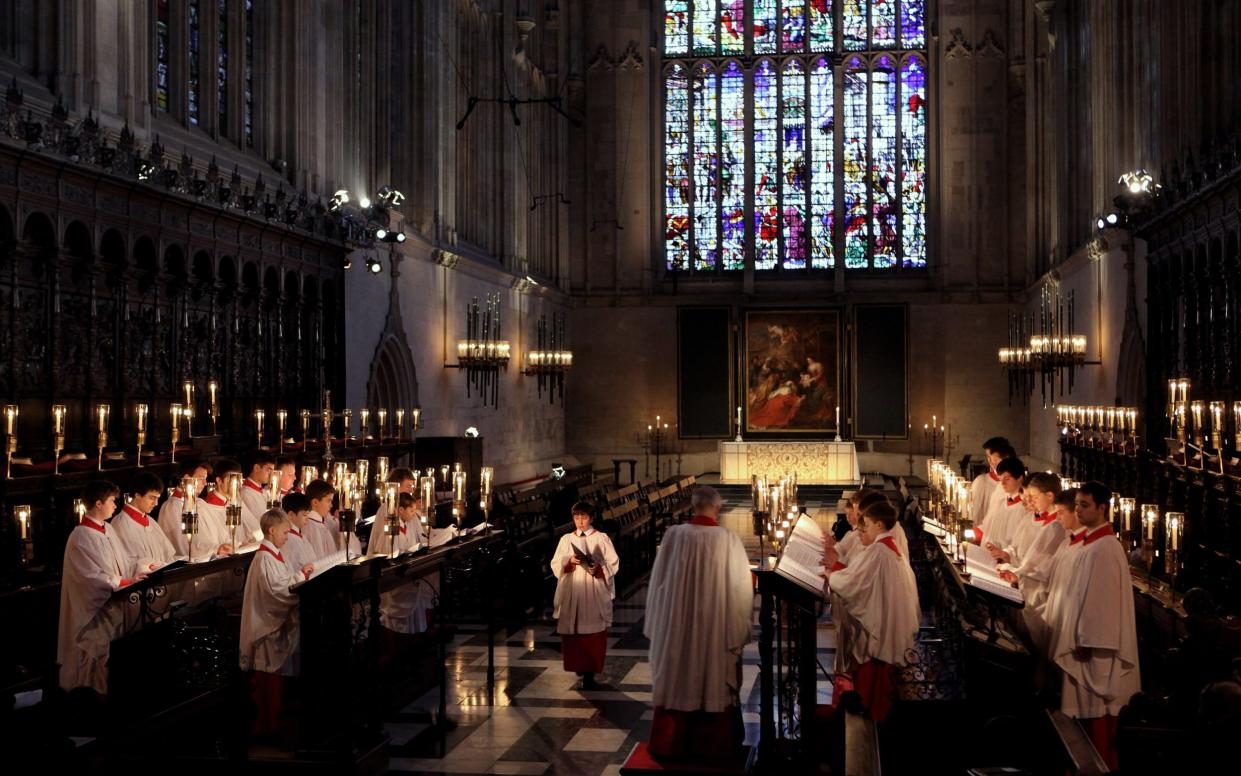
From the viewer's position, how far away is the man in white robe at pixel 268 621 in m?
7.95

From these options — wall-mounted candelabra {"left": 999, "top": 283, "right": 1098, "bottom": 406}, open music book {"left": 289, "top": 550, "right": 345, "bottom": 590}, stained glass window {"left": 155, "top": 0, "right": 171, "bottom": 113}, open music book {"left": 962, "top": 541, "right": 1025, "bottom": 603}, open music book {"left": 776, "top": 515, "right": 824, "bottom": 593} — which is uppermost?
stained glass window {"left": 155, "top": 0, "right": 171, "bottom": 113}

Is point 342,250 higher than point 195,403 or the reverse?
higher

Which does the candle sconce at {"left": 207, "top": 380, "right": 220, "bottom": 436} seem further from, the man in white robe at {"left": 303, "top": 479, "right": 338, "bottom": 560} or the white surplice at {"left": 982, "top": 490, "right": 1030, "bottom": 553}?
the white surplice at {"left": 982, "top": 490, "right": 1030, "bottom": 553}

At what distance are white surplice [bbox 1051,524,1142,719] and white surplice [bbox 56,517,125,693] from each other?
6.10 meters

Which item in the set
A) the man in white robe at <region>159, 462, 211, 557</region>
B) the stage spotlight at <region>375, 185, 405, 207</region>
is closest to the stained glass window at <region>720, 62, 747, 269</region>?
the stage spotlight at <region>375, 185, 405, 207</region>

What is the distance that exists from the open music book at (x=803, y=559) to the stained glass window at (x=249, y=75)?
39.3 ft

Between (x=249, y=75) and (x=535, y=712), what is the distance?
12.0 meters

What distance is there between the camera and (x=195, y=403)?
1430 centimetres

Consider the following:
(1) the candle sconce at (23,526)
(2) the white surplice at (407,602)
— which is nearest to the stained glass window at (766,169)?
(2) the white surplice at (407,602)

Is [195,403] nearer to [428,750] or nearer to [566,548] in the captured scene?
[566,548]

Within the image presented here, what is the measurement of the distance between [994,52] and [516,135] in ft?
41.5

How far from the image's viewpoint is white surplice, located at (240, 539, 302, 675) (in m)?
7.94

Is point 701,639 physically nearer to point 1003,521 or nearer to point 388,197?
point 1003,521

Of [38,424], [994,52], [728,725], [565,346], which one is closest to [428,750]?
[728,725]
